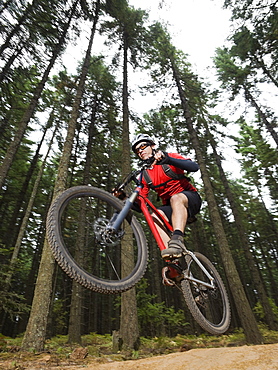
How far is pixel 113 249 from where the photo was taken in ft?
11.0

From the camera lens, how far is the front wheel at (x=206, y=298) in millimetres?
3186

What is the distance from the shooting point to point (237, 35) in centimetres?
1214

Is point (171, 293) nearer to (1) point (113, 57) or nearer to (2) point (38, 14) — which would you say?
(1) point (113, 57)

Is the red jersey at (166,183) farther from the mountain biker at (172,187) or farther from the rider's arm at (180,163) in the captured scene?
the rider's arm at (180,163)

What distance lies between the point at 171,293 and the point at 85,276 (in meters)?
31.5

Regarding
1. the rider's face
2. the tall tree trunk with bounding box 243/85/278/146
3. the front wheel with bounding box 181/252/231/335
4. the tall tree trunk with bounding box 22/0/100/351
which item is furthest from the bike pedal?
the tall tree trunk with bounding box 243/85/278/146

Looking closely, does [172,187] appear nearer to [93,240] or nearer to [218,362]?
[93,240]

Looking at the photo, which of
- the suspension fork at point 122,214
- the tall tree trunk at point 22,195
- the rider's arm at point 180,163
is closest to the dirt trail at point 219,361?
the suspension fork at point 122,214

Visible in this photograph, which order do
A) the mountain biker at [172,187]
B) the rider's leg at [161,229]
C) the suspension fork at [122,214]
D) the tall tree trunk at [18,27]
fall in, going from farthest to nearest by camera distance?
the tall tree trunk at [18,27] < the rider's leg at [161,229] < the mountain biker at [172,187] < the suspension fork at [122,214]

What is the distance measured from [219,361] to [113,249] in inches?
82.4

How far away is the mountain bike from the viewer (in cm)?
242

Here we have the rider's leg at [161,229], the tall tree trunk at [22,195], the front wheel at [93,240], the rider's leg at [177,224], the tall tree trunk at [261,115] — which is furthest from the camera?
the tall tree trunk at [261,115]

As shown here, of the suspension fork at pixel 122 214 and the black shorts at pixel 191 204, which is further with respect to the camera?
the black shorts at pixel 191 204

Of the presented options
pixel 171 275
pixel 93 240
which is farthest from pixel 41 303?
pixel 171 275
